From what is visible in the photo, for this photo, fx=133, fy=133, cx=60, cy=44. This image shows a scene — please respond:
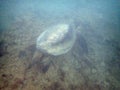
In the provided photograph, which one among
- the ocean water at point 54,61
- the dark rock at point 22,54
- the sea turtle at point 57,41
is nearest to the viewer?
the ocean water at point 54,61

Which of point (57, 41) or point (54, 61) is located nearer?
point (57, 41)

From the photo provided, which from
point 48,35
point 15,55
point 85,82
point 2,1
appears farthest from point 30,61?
point 2,1

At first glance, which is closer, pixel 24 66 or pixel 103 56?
pixel 24 66

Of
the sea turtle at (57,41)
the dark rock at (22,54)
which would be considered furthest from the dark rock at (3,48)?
the sea turtle at (57,41)

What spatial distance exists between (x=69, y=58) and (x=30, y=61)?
1.80 m

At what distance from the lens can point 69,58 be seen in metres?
6.27

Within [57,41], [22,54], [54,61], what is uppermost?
[57,41]

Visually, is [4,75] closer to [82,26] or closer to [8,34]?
[8,34]

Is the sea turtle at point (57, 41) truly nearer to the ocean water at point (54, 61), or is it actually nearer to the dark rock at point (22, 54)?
the ocean water at point (54, 61)

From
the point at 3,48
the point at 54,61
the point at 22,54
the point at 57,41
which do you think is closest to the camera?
the point at 57,41

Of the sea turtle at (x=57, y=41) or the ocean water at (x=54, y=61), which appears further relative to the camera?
the sea turtle at (x=57, y=41)

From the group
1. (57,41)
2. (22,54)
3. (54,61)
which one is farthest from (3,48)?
(57,41)

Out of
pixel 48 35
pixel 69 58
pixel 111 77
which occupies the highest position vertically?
pixel 48 35

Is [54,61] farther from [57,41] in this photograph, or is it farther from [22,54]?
[22,54]
